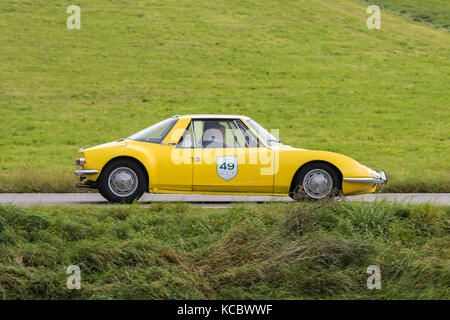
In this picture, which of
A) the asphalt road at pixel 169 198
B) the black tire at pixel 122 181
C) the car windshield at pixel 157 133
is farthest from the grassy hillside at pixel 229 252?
the asphalt road at pixel 169 198

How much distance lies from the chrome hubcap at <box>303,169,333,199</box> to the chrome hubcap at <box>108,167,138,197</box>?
8.97 ft

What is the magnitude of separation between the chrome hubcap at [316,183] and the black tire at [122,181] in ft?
8.45

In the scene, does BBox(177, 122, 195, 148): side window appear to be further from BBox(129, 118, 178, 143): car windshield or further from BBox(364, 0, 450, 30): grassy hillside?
BBox(364, 0, 450, 30): grassy hillside

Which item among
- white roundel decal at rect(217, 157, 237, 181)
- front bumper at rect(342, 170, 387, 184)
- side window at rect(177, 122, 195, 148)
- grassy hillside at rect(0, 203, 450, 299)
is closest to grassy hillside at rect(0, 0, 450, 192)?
front bumper at rect(342, 170, 387, 184)

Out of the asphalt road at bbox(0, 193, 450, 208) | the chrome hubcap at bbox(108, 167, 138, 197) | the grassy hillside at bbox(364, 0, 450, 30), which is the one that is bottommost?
the asphalt road at bbox(0, 193, 450, 208)

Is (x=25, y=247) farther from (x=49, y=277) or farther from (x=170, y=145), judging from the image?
(x=170, y=145)

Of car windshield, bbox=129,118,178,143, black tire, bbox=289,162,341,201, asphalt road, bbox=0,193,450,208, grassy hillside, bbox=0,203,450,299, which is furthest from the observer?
asphalt road, bbox=0,193,450,208

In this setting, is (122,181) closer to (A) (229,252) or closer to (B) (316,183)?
(B) (316,183)

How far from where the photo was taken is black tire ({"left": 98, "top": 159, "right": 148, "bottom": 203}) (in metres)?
11.2

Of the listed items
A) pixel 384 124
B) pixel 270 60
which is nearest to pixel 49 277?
pixel 384 124

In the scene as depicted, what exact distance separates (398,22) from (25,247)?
1530 inches

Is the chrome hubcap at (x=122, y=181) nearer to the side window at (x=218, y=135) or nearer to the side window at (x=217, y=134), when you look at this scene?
the side window at (x=218, y=135)

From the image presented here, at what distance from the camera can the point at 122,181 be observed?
36.8 ft

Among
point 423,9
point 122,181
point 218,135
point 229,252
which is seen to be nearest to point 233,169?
point 218,135
